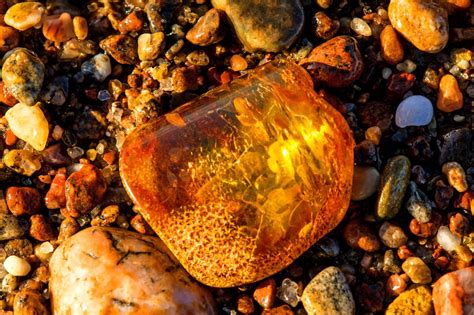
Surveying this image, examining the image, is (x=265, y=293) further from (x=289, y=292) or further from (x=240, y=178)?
(x=240, y=178)

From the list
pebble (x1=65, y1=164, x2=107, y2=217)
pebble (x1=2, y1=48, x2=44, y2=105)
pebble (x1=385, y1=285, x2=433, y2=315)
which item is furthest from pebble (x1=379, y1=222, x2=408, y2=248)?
pebble (x1=2, y1=48, x2=44, y2=105)

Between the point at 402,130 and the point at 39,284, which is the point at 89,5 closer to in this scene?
the point at 39,284

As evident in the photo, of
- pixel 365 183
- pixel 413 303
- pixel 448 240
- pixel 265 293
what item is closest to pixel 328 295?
pixel 265 293

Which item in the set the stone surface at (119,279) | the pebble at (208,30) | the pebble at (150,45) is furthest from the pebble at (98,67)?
the stone surface at (119,279)

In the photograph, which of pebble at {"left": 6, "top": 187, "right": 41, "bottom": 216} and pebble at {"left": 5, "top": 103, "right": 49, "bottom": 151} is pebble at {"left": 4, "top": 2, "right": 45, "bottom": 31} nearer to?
pebble at {"left": 5, "top": 103, "right": 49, "bottom": 151}

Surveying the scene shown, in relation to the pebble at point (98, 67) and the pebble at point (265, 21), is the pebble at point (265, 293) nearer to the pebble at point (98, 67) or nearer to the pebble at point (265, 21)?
the pebble at point (265, 21)

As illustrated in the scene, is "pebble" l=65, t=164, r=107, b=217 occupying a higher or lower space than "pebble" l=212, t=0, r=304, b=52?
lower
